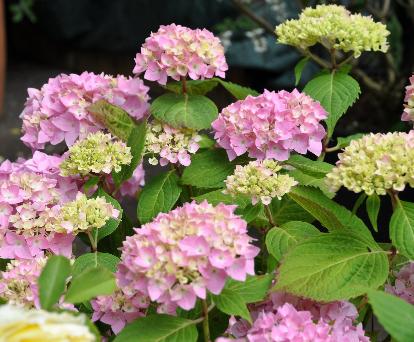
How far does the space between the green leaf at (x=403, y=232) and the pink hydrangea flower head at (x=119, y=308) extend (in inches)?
10.4

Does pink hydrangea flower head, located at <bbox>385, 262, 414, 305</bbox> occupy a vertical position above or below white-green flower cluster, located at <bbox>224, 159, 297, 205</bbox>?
below

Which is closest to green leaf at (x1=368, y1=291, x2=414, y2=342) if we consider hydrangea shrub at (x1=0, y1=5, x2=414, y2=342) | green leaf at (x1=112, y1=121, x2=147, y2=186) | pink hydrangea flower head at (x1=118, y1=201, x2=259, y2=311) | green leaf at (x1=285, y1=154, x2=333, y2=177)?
hydrangea shrub at (x1=0, y1=5, x2=414, y2=342)

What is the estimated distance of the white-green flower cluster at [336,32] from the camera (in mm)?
1155

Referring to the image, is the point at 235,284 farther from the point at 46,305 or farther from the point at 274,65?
the point at 274,65

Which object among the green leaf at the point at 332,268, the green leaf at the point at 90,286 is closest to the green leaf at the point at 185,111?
the green leaf at the point at 332,268

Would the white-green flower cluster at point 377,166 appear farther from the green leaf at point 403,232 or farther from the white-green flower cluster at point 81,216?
the white-green flower cluster at point 81,216

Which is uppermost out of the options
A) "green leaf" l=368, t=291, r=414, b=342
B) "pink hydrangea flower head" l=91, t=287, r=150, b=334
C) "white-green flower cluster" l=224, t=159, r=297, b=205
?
"green leaf" l=368, t=291, r=414, b=342

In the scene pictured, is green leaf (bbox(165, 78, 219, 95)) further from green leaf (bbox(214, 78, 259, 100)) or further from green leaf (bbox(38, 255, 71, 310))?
green leaf (bbox(38, 255, 71, 310))

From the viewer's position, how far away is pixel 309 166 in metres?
1.07

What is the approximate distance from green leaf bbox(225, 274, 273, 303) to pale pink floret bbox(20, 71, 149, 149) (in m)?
0.43

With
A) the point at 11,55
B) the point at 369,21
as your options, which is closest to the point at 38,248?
the point at 369,21

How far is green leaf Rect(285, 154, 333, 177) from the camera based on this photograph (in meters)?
1.04

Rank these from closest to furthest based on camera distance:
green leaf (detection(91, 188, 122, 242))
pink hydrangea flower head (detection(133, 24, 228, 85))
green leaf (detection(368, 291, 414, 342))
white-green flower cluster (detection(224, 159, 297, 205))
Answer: green leaf (detection(368, 291, 414, 342)), white-green flower cluster (detection(224, 159, 297, 205)), green leaf (detection(91, 188, 122, 242)), pink hydrangea flower head (detection(133, 24, 228, 85))

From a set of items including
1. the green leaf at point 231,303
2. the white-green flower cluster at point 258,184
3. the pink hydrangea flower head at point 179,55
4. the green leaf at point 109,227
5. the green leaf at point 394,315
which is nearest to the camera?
the green leaf at point 394,315
